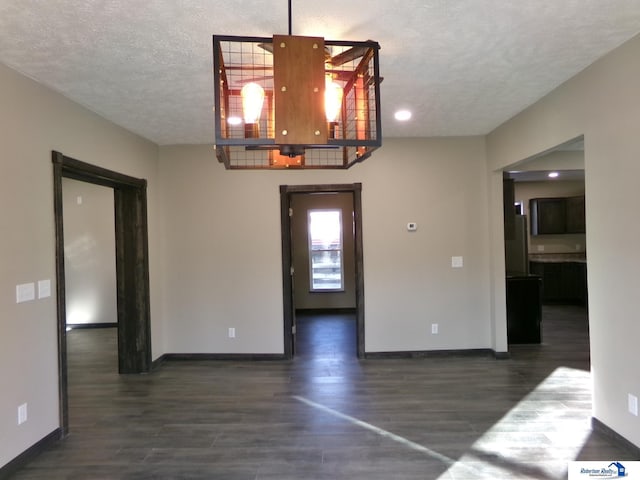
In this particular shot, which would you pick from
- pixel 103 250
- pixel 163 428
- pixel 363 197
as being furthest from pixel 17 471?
pixel 103 250

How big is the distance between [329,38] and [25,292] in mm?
2577

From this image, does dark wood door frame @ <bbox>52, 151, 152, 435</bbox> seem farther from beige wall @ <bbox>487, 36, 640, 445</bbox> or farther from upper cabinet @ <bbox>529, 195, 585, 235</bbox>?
upper cabinet @ <bbox>529, 195, 585, 235</bbox>

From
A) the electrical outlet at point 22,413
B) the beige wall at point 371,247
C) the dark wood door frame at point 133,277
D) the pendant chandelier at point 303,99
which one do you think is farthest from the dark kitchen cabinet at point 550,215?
the electrical outlet at point 22,413

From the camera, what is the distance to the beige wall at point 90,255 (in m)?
6.82

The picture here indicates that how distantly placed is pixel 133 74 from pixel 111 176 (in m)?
1.32

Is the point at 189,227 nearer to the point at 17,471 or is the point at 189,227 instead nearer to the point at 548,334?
the point at 17,471

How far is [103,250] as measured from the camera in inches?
271

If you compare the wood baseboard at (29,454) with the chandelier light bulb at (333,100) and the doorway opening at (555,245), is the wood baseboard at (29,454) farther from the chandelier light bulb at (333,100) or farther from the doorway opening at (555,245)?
the doorway opening at (555,245)

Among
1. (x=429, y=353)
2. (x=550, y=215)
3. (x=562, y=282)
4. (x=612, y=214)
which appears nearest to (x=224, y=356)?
(x=429, y=353)

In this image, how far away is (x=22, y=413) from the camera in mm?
2549

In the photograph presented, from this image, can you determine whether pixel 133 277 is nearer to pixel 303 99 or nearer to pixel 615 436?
pixel 303 99

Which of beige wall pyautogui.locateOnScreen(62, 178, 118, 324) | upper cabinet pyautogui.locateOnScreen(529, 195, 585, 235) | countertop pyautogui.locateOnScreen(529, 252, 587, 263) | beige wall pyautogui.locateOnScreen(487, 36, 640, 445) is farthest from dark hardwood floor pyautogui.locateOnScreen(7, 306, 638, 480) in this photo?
upper cabinet pyautogui.locateOnScreen(529, 195, 585, 235)

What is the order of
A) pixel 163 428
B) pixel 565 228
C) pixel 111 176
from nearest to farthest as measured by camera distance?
pixel 163 428 → pixel 111 176 → pixel 565 228

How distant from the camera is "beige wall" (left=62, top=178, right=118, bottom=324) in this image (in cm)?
682
